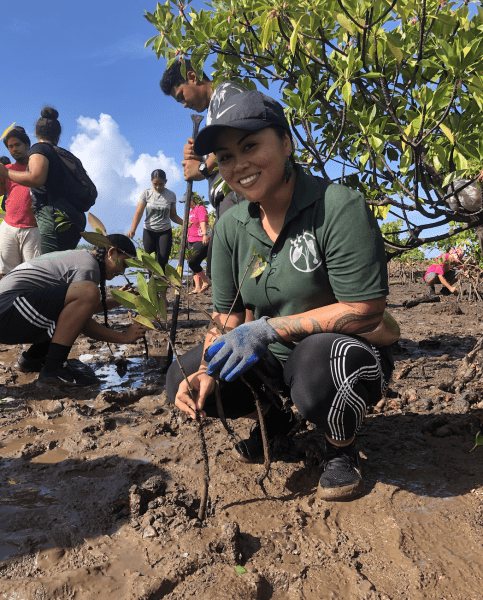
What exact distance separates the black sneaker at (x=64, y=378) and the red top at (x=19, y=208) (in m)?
1.66

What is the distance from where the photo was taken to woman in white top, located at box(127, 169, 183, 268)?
5.93m

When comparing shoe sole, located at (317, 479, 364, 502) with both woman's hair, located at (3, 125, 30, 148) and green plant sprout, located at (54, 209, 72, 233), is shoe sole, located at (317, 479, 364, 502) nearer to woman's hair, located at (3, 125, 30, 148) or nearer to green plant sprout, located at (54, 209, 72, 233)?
green plant sprout, located at (54, 209, 72, 233)

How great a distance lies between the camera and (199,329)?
5.08 m

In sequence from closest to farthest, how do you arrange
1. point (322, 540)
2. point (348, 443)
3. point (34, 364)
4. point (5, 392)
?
point (322, 540)
point (348, 443)
point (5, 392)
point (34, 364)

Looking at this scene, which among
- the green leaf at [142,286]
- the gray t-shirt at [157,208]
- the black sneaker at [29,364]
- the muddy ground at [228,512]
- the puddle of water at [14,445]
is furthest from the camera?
the gray t-shirt at [157,208]

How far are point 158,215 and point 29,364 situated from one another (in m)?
3.03

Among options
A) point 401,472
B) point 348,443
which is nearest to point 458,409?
point 401,472

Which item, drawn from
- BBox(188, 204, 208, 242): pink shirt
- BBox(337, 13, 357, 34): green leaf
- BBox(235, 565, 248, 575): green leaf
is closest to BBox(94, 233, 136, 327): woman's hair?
BBox(337, 13, 357, 34): green leaf

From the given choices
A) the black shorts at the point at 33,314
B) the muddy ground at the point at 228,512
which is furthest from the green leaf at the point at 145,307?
the black shorts at the point at 33,314

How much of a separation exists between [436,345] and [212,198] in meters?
2.57

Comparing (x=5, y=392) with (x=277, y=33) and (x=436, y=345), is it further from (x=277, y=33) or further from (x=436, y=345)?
(x=436, y=345)

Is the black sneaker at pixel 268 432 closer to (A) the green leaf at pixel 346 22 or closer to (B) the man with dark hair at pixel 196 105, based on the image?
(B) the man with dark hair at pixel 196 105

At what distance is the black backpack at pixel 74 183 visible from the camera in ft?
11.8

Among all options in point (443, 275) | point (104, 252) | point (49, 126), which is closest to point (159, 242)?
point (49, 126)
